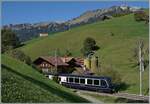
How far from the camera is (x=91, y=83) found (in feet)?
155

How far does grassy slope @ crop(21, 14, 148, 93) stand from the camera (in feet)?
255

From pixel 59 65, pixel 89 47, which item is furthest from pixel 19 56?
pixel 89 47

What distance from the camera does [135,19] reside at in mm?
113312

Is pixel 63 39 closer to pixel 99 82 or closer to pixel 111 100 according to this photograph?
pixel 99 82

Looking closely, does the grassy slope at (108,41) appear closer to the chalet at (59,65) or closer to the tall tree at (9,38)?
the tall tree at (9,38)

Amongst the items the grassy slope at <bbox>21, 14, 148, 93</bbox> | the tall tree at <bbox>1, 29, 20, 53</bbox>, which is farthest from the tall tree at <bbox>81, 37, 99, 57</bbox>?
the tall tree at <bbox>1, 29, 20, 53</bbox>

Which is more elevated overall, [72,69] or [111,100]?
[111,100]

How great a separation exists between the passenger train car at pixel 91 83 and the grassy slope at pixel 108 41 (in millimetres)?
16723

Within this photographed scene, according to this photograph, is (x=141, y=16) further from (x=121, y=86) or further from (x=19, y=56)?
(x=19, y=56)

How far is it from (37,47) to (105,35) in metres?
18.4

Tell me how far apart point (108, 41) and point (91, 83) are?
49.1 metres

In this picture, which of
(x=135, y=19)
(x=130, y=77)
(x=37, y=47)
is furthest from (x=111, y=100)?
(x=135, y=19)

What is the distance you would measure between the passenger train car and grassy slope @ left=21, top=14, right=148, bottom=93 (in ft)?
54.9

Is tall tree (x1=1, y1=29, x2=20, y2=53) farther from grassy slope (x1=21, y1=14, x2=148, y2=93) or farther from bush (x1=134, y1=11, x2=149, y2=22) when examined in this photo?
bush (x1=134, y1=11, x2=149, y2=22)
